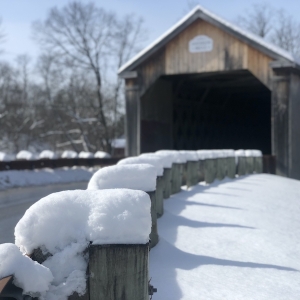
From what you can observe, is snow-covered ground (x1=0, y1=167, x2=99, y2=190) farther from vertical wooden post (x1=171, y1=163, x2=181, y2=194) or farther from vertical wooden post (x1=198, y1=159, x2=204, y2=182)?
vertical wooden post (x1=171, y1=163, x2=181, y2=194)

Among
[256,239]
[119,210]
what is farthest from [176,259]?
[119,210]

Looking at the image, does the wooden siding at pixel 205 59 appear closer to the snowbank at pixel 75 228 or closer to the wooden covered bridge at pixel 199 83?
the wooden covered bridge at pixel 199 83

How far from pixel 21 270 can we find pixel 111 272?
421 millimetres

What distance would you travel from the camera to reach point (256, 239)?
4.87 meters

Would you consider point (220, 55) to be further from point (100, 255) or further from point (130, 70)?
Answer: point (100, 255)

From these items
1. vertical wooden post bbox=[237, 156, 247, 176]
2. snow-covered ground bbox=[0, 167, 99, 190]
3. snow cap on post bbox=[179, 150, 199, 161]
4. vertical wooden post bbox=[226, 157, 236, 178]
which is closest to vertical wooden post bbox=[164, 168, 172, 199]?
snow cap on post bbox=[179, 150, 199, 161]

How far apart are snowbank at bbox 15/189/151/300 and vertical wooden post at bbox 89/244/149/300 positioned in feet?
0.12

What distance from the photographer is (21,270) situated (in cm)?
221

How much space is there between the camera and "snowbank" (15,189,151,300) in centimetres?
242

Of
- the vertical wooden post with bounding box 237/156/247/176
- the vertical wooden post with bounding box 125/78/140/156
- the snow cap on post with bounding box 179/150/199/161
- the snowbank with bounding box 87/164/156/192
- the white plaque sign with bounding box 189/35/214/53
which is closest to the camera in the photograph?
the snowbank with bounding box 87/164/156/192

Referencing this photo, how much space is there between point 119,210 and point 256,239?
2.66m

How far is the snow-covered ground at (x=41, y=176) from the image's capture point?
41.2ft

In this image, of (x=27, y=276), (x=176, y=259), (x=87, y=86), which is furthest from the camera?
(x=87, y=86)

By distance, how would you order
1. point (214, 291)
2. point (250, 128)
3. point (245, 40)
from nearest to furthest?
point (214, 291) → point (245, 40) → point (250, 128)
